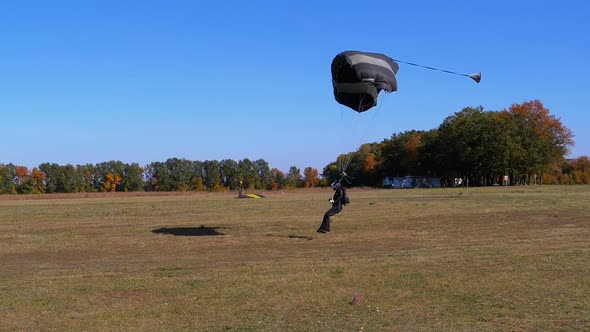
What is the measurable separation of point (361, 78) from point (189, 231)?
10.8 meters

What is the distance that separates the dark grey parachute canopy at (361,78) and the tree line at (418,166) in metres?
50.2

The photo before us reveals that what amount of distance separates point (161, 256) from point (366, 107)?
7706 millimetres

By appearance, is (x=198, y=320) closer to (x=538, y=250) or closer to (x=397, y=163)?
(x=538, y=250)

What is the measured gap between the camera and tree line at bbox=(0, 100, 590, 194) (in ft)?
299

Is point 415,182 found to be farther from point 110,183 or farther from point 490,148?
point 110,183

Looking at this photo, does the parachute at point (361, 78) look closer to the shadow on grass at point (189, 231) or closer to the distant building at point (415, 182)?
the shadow on grass at point (189, 231)

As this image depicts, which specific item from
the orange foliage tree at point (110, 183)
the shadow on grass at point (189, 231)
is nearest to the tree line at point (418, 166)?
the orange foliage tree at point (110, 183)

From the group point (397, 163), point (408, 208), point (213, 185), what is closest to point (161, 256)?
point (408, 208)

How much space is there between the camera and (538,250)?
17.1 m

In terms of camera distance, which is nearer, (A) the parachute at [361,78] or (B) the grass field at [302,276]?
(B) the grass field at [302,276]

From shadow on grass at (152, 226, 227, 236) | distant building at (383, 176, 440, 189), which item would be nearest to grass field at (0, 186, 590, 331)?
shadow on grass at (152, 226, 227, 236)

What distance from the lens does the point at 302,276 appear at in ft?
45.0

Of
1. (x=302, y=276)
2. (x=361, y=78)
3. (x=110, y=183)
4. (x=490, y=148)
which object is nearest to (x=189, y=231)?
(x=361, y=78)

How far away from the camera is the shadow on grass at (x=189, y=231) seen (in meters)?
23.5
